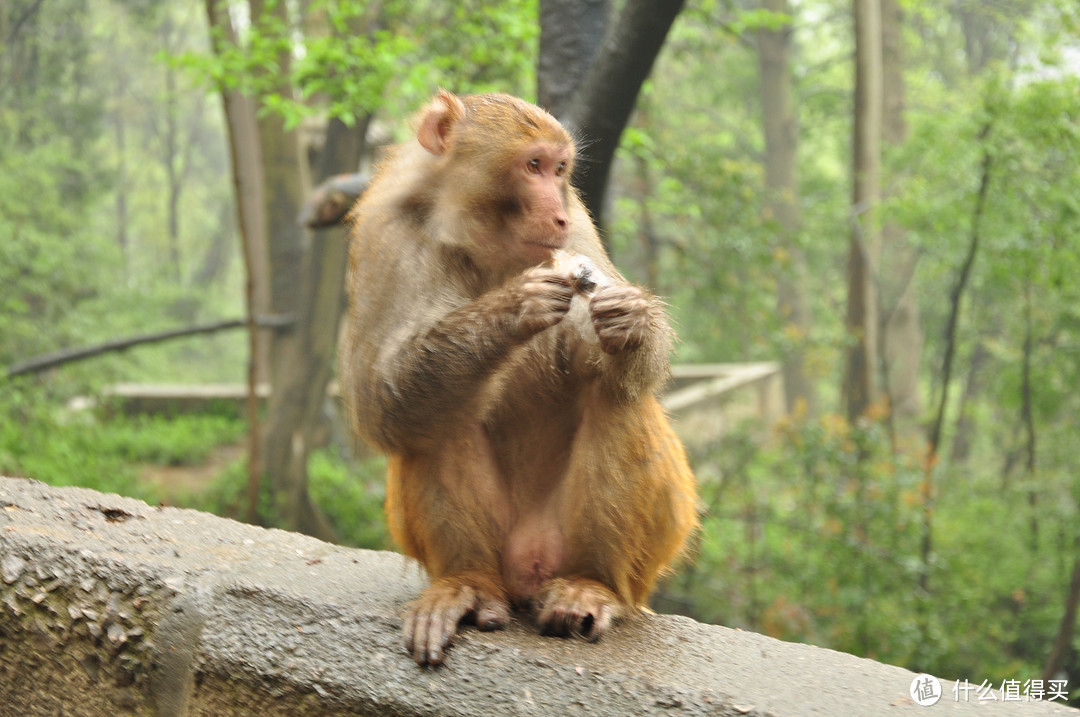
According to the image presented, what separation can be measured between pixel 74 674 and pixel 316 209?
9.95ft

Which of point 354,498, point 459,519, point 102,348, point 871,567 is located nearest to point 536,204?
point 459,519

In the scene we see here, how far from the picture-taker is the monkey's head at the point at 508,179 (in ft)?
9.14

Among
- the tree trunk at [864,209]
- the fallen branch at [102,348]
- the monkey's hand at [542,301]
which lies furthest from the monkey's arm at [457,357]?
the tree trunk at [864,209]

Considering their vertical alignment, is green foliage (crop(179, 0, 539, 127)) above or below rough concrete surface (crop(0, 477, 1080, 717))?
above

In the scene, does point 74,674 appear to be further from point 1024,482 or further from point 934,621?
point 1024,482

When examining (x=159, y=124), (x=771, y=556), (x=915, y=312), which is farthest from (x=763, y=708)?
(x=159, y=124)

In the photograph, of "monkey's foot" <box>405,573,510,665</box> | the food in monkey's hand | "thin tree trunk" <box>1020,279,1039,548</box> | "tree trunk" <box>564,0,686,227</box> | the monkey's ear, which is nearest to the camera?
"monkey's foot" <box>405,573,510,665</box>

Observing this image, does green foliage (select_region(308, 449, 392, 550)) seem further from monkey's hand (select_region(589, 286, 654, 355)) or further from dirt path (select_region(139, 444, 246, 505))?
monkey's hand (select_region(589, 286, 654, 355))

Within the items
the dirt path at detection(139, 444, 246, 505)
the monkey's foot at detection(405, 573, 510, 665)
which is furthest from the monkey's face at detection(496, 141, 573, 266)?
the dirt path at detection(139, 444, 246, 505)

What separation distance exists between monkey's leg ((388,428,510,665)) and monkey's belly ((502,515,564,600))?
0.16 ft

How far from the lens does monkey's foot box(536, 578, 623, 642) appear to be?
8.32 feet

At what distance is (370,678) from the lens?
2264mm

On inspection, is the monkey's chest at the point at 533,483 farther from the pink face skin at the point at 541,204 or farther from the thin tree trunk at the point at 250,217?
the thin tree trunk at the point at 250,217

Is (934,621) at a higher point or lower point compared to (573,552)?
lower
